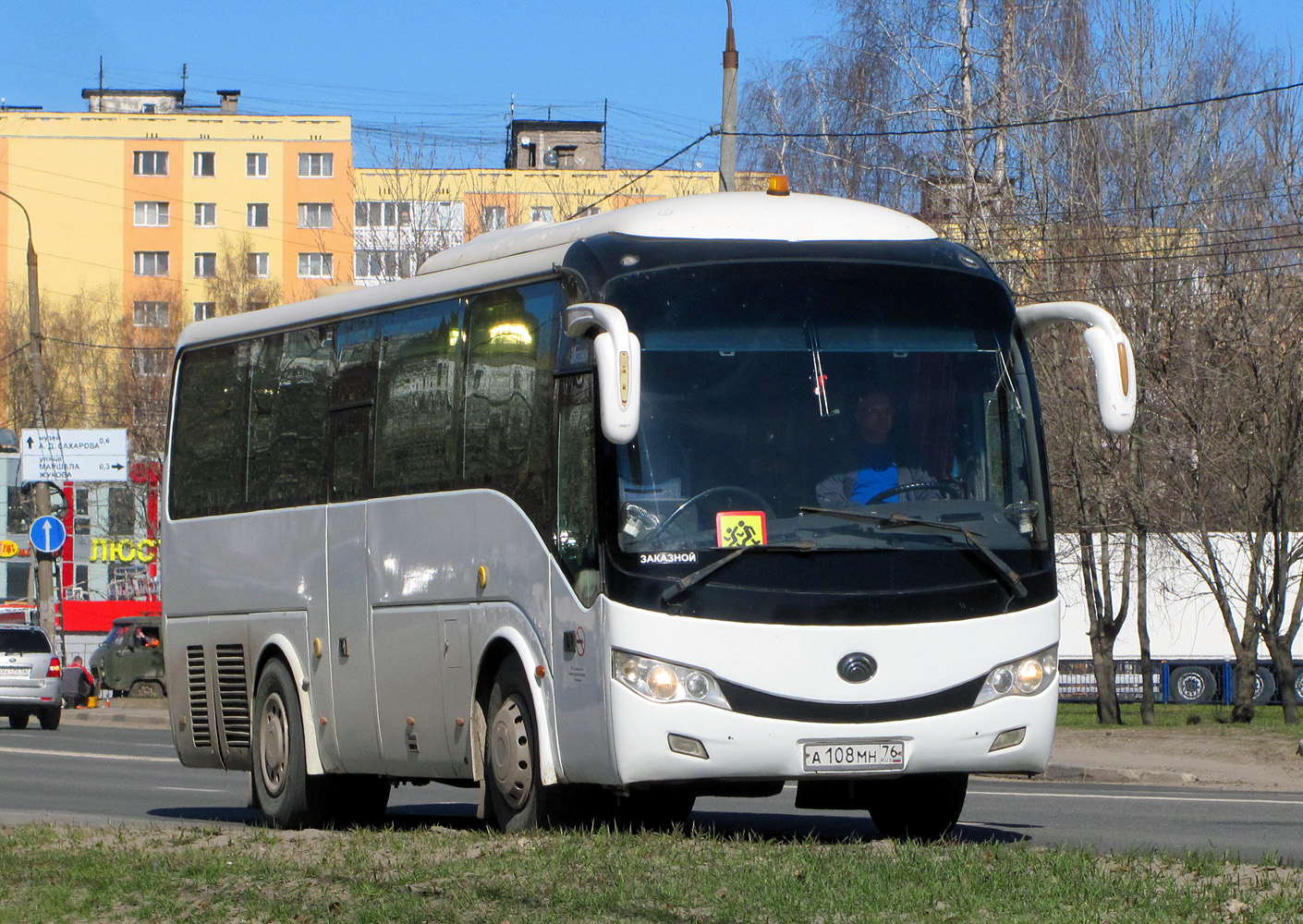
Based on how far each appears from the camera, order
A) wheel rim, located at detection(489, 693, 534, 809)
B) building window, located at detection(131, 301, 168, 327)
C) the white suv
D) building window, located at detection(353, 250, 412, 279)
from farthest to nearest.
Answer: building window, located at detection(131, 301, 168, 327), building window, located at detection(353, 250, 412, 279), the white suv, wheel rim, located at detection(489, 693, 534, 809)

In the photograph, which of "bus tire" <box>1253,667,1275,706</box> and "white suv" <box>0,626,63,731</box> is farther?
"bus tire" <box>1253,667,1275,706</box>

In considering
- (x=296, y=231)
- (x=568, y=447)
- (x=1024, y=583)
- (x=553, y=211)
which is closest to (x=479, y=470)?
(x=568, y=447)

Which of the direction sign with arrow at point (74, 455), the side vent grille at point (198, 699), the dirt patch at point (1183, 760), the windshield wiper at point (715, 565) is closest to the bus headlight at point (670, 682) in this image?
the windshield wiper at point (715, 565)

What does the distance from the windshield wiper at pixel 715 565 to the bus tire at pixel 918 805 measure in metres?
1.67

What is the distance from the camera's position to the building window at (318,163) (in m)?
90.9

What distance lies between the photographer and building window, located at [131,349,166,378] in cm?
8569

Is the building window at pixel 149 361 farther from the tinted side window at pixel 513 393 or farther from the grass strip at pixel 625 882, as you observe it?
the grass strip at pixel 625 882

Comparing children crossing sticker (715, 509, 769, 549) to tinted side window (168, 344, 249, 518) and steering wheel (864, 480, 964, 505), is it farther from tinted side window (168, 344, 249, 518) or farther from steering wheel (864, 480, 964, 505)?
tinted side window (168, 344, 249, 518)

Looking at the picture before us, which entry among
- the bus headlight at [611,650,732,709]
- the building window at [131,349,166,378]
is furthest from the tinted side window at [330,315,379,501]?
the building window at [131,349,166,378]

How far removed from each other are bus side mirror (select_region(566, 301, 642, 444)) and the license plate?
5.62 ft

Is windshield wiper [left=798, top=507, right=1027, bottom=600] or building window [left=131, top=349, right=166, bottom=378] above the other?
building window [left=131, top=349, right=166, bottom=378]

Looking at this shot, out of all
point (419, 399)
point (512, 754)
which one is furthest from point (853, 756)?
point (419, 399)

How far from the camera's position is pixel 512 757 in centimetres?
1062

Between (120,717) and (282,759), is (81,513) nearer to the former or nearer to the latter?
(120,717)
